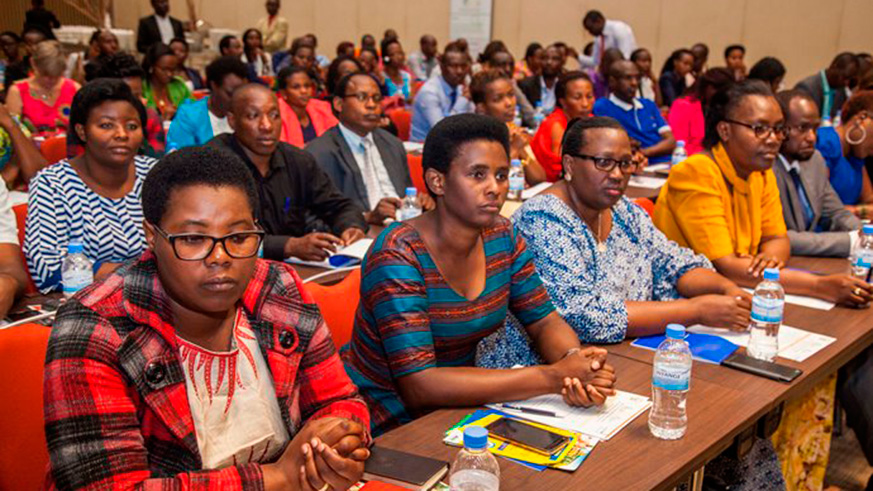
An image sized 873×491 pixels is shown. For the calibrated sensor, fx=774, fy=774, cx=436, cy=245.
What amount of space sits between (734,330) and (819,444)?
577mm

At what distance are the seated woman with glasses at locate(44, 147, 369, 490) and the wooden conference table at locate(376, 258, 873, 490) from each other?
26 centimetres

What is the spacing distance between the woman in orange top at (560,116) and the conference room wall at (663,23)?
7.28 metres

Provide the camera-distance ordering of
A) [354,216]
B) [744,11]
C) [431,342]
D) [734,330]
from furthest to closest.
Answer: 1. [744,11]
2. [354,216]
3. [734,330]
4. [431,342]

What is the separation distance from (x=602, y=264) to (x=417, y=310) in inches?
34.1

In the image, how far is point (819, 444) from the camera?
2.66 metres

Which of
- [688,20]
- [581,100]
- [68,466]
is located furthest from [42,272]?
[688,20]

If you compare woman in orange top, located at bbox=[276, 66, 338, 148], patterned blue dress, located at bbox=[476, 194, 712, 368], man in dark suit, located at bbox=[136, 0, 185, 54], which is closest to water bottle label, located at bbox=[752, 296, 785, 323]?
patterned blue dress, located at bbox=[476, 194, 712, 368]

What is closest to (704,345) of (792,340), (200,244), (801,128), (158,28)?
(792,340)

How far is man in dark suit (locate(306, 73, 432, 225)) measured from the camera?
429 cm

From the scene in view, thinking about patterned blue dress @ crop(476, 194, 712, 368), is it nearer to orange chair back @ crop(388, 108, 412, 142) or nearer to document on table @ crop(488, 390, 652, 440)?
document on table @ crop(488, 390, 652, 440)

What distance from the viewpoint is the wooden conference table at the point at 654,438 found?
158 centimetres

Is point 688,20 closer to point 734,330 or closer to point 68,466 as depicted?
point 734,330

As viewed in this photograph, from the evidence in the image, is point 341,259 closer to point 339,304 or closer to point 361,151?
point 339,304

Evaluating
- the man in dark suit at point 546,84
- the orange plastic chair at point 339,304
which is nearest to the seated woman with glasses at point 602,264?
the orange plastic chair at point 339,304
